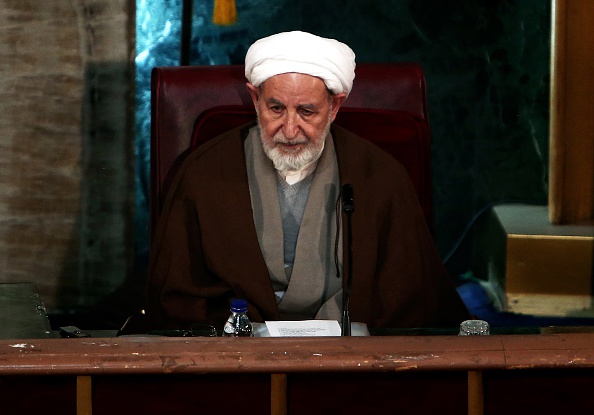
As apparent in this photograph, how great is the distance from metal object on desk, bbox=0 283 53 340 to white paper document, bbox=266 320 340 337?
38 cm

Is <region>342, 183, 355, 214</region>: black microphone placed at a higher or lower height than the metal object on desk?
higher

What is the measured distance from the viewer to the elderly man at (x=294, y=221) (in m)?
2.38

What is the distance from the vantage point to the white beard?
2.46 m

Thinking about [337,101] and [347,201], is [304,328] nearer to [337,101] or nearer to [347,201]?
[347,201]

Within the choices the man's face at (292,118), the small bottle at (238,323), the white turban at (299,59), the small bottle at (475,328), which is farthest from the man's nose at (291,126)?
the small bottle at (475,328)

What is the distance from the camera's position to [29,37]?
12.4 ft

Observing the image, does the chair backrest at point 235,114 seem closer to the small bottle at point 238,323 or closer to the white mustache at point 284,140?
the white mustache at point 284,140

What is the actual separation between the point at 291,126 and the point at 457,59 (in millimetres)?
1779

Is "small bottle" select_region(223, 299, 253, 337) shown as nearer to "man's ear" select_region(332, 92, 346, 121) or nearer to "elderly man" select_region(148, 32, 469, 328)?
"elderly man" select_region(148, 32, 469, 328)

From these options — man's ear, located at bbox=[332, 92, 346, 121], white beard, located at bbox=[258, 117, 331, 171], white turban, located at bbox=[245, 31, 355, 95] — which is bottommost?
white beard, located at bbox=[258, 117, 331, 171]

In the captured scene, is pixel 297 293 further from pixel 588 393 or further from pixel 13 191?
pixel 13 191

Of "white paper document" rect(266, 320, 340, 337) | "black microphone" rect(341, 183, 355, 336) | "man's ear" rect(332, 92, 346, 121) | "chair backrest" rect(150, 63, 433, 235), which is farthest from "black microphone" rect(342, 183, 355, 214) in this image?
"chair backrest" rect(150, 63, 433, 235)

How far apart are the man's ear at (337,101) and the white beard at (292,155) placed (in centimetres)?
8

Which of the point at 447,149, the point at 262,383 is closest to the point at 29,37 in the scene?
the point at 447,149
